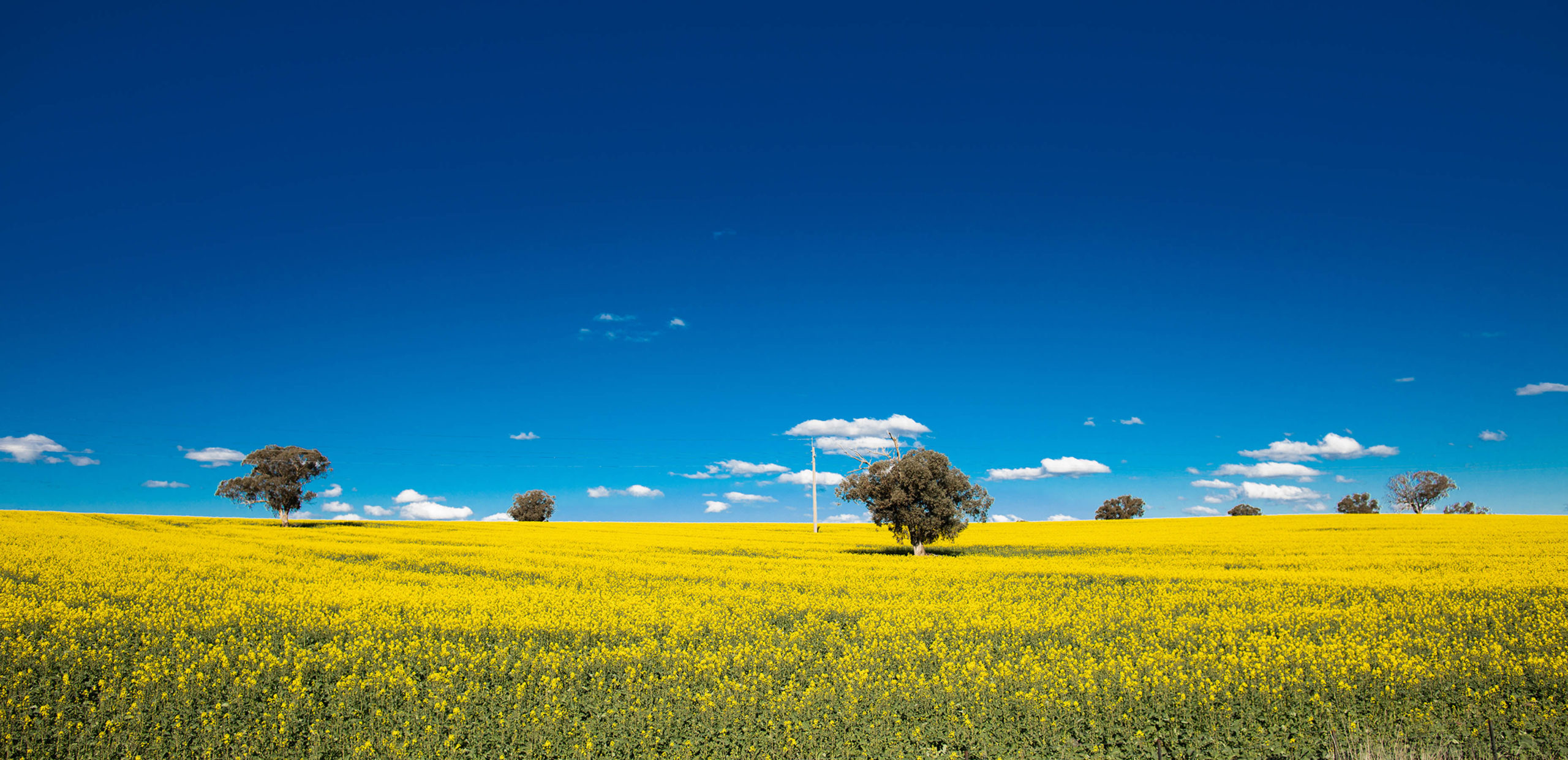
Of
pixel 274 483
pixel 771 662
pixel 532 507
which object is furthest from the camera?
pixel 532 507

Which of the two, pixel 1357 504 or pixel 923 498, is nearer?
pixel 923 498

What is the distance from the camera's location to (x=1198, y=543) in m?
38.8

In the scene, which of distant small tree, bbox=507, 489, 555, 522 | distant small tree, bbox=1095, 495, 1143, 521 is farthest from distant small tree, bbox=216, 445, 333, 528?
distant small tree, bbox=1095, 495, 1143, 521

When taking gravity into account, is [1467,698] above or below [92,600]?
below

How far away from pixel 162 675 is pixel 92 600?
7810 millimetres

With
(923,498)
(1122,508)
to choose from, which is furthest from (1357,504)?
(923,498)

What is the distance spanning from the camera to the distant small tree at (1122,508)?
118500 millimetres

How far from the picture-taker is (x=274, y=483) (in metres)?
57.7

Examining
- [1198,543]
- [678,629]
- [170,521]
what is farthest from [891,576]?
[170,521]

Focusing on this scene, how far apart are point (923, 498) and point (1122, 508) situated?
101464 millimetres

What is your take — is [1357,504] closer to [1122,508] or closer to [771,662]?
[1122,508]

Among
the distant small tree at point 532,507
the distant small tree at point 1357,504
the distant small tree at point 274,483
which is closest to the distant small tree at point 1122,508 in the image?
the distant small tree at point 1357,504

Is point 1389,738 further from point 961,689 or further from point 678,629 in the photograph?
point 678,629

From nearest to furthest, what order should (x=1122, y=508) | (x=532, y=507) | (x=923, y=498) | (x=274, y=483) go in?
(x=923, y=498)
(x=274, y=483)
(x=532, y=507)
(x=1122, y=508)
